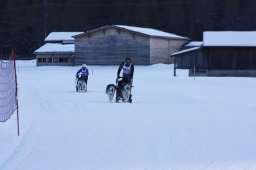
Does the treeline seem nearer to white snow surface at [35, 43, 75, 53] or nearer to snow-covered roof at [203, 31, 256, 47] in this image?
white snow surface at [35, 43, 75, 53]

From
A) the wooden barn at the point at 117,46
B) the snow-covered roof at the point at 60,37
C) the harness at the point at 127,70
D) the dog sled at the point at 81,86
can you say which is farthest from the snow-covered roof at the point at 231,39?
the snow-covered roof at the point at 60,37

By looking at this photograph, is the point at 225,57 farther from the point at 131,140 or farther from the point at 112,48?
the point at 131,140

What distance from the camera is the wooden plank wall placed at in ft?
221

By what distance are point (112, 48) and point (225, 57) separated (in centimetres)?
2082

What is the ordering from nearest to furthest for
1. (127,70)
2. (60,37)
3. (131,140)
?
1. (131,140)
2. (127,70)
3. (60,37)

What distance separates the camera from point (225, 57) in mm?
50375

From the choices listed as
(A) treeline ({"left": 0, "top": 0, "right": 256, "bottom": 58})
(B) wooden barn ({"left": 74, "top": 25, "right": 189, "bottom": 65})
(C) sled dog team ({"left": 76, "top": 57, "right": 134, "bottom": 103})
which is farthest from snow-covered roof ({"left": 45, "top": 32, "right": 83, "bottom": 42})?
(C) sled dog team ({"left": 76, "top": 57, "right": 134, "bottom": 103})

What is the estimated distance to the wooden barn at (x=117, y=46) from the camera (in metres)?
67.0

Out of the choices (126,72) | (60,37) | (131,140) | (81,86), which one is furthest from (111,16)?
(131,140)

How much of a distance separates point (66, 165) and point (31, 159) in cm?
78

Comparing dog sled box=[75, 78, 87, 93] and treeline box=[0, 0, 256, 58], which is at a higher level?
treeline box=[0, 0, 256, 58]

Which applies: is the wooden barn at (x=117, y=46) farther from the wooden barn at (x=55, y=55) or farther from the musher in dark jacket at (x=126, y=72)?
the musher in dark jacket at (x=126, y=72)

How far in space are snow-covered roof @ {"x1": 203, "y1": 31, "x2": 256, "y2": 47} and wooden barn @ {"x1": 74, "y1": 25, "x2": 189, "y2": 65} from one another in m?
14.4

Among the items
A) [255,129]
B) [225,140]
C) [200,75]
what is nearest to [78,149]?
[225,140]
